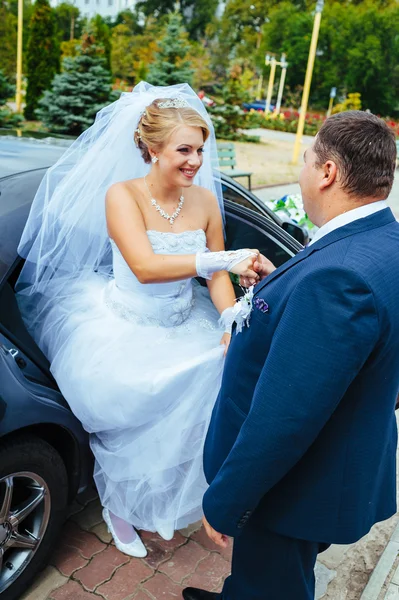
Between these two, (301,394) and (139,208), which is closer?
(301,394)

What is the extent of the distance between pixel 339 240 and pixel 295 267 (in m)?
0.13

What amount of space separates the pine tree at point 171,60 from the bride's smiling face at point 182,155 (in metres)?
15.9

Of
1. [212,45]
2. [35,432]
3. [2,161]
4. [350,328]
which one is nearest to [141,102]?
[2,161]

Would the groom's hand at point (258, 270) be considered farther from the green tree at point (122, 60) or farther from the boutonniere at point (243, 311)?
the green tree at point (122, 60)

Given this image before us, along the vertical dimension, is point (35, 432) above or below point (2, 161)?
below

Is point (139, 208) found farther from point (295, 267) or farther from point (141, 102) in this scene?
point (295, 267)

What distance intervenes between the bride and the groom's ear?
0.69 metres

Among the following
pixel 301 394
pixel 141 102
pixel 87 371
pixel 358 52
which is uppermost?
pixel 358 52

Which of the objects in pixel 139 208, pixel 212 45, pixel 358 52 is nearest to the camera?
pixel 139 208

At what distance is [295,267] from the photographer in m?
1.38

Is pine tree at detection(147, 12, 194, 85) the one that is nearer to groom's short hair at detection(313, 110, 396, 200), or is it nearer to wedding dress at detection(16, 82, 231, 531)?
wedding dress at detection(16, 82, 231, 531)

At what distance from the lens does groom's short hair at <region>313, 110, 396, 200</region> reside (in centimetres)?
127

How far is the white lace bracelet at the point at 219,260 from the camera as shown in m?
2.07

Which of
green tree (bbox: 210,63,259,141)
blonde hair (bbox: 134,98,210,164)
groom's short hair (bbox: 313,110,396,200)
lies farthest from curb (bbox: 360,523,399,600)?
green tree (bbox: 210,63,259,141)
